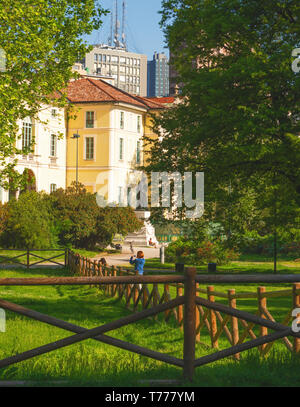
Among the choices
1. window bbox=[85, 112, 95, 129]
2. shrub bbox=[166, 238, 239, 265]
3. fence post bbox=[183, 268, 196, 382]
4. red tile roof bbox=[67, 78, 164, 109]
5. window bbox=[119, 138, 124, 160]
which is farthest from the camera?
window bbox=[119, 138, 124, 160]

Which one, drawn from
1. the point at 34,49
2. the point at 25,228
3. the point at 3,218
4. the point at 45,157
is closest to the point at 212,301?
the point at 34,49

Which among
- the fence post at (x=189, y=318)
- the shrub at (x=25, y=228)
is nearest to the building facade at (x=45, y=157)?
the shrub at (x=25, y=228)

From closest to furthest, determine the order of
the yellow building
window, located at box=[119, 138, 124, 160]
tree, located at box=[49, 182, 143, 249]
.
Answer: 1. tree, located at box=[49, 182, 143, 249]
2. the yellow building
3. window, located at box=[119, 138, 124, 160]

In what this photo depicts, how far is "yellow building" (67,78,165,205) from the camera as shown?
208 ft

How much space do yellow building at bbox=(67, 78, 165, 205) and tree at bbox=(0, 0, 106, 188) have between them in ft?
132

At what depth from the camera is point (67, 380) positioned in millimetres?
5820

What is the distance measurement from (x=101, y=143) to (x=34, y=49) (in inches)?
1732

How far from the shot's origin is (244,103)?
17.4 meters

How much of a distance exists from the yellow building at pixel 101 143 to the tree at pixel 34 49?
1579 inches

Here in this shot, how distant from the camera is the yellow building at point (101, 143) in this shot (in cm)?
6338

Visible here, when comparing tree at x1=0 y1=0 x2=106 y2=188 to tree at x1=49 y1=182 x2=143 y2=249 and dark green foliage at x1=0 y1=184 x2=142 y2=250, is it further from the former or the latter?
tree at x1=49 y1=182 x2=143 y2=249

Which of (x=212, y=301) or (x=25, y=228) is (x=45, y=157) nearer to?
(x=25, y=228)

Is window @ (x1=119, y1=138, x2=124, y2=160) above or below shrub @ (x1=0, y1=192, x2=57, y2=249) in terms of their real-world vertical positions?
above

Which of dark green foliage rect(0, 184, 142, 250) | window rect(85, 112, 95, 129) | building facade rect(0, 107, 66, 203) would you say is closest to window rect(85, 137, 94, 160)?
window rect(85, 112, 95, 129)
